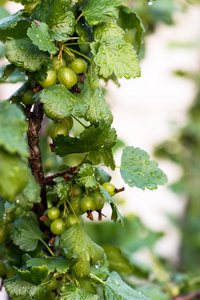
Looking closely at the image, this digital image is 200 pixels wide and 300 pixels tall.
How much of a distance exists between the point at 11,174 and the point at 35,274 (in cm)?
18

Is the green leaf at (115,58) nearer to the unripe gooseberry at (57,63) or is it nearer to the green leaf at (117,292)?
the unripe gooseberry at (57,63)

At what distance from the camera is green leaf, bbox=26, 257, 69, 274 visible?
46cm

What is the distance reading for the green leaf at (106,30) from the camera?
50cm

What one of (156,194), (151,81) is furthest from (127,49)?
(151,81)

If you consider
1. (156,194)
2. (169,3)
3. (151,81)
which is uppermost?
(169,3)

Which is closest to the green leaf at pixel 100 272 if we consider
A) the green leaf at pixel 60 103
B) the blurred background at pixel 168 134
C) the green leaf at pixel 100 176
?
the green leaf at pixel 100 176

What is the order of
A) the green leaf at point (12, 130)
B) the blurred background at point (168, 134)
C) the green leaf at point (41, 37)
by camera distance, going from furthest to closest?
the blurred background at point (168, 134)
the green leaf at point (41, 37)
the green leaf at point (12, 130)

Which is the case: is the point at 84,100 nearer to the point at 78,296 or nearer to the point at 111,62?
the point at 111,62

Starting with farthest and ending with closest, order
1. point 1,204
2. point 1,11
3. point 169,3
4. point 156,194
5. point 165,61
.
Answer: point 165,61, point 156,194, point 169,3, point 1,11, point 1,204

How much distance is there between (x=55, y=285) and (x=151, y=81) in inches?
134

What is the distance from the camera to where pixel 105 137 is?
477 millimetres

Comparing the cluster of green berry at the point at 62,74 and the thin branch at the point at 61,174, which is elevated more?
the cluster of green berry at the point at 62,74

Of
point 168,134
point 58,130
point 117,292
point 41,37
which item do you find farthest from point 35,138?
point 168,134

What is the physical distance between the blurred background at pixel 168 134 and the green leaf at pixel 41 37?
513 mm
